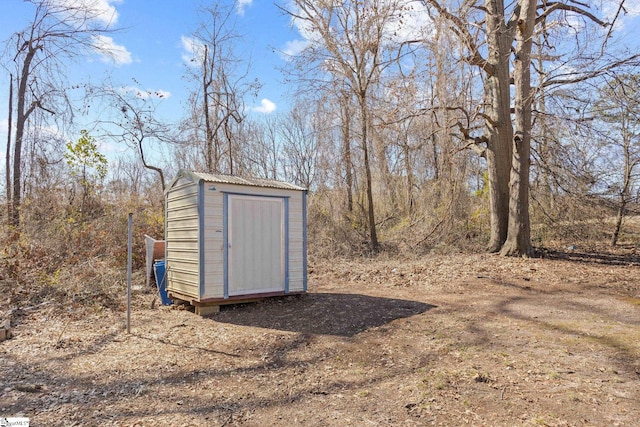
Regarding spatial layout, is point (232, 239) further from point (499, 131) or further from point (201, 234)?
point (499, 131)

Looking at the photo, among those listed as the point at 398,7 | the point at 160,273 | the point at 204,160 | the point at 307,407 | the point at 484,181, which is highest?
the point at 398,7

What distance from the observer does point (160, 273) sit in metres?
6.94

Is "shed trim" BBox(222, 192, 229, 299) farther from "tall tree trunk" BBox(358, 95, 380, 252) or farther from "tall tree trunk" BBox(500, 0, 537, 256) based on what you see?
"tall tree trunk" BBox(500, 0, 537, 256)

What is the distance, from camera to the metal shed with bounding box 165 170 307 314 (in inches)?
220

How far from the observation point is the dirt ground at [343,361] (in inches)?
106

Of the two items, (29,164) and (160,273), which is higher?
(29,164)

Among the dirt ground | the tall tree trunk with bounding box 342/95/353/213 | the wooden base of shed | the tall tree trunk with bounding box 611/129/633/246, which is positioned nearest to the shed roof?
the wooden base of shed

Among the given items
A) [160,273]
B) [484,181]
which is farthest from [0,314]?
[484,181]

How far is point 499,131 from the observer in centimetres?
935

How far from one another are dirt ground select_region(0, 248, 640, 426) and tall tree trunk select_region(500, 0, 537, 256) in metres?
2.20

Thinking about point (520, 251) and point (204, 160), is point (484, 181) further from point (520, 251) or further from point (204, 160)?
point (204, 160)

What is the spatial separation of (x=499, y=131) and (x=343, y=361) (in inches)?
305

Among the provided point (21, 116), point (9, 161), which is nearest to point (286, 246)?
point (21, 116)

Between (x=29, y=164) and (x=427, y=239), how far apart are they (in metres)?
11.6
